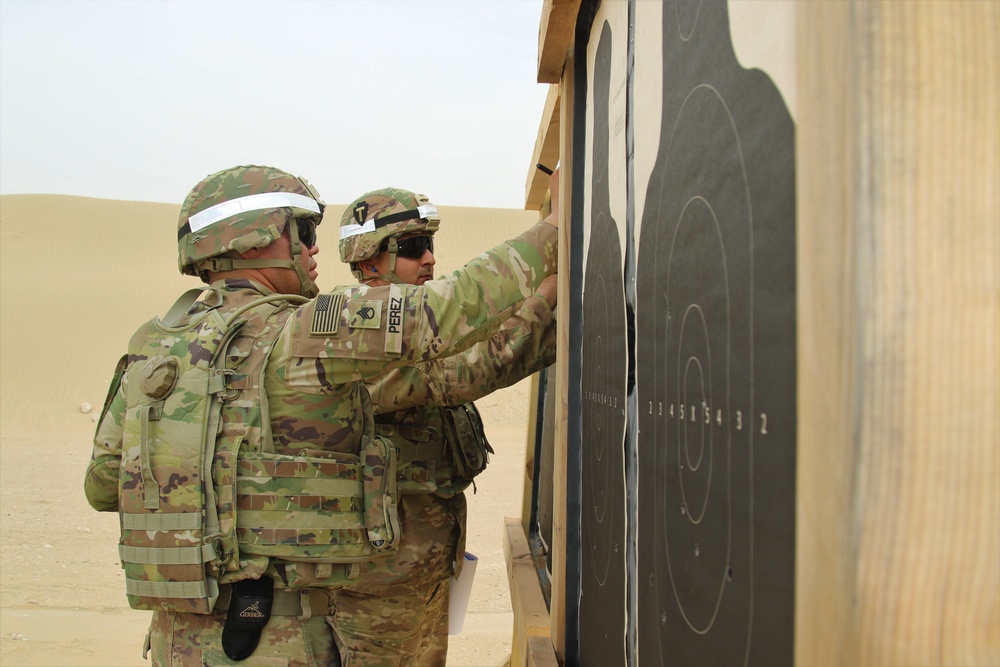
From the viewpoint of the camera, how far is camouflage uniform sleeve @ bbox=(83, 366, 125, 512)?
7.36 ft

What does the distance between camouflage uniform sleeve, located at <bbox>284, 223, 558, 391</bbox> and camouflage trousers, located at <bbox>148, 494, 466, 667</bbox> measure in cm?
72

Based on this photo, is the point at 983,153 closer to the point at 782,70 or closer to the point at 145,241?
the point at 782,70

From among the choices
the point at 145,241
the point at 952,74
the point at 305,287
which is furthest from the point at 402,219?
the point at 145,241

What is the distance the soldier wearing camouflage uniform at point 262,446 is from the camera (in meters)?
1.90

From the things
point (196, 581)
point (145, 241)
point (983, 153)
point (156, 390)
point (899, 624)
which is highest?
point (145, 241)

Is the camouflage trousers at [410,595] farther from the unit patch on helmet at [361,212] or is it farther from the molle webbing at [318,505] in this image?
the unit patch on helmet at [361,212]

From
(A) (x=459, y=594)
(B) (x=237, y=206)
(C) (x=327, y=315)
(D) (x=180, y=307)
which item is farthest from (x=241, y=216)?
(A) (x=459, y=594)

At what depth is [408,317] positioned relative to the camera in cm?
187

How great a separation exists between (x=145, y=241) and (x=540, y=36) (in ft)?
120

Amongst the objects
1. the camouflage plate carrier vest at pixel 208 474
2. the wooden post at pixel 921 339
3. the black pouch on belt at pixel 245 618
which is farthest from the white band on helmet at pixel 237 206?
the wooden post at pixel 921 339

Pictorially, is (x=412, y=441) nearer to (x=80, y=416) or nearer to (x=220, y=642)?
(x=220, y=642)

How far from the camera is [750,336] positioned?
691 millimetres

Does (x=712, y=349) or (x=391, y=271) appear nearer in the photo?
(x=712, y=349)

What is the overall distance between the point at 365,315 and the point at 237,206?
27.8 inches
